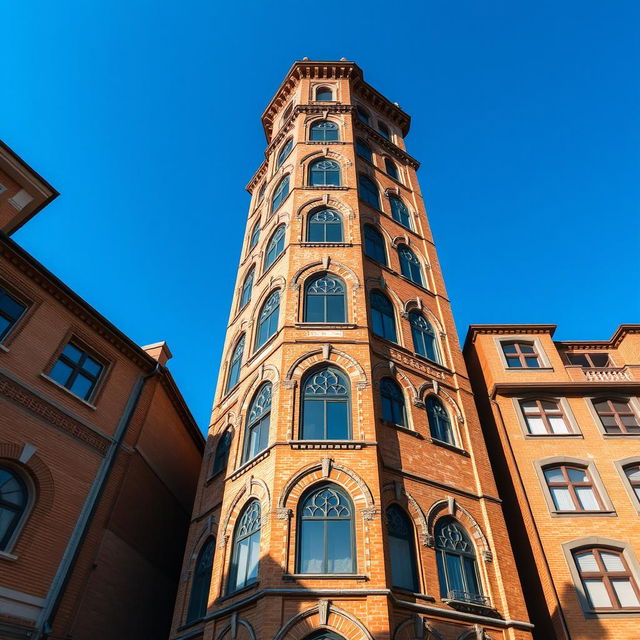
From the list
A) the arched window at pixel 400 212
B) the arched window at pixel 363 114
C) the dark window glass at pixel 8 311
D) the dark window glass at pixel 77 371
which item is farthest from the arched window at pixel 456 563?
the arched window at pixel 363 114

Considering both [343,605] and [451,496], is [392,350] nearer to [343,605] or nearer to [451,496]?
[451,496]

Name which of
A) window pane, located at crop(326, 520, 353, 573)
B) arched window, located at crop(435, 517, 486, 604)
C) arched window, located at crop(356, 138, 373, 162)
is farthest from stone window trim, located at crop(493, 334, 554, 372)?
window pane, located at crop(326, 520, 353, 573)

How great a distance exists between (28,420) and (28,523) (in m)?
2.59

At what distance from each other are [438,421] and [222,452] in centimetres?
713

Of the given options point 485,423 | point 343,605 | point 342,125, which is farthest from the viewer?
point 342,125

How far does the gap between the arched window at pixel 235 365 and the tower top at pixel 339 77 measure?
1783 cm

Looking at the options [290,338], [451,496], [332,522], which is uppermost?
[290,338]

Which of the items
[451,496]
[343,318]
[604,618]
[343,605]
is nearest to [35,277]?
[343,318]

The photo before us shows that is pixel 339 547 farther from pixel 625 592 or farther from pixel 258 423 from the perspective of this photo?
pixel 625 592

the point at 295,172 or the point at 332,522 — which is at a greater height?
the point at 295,172

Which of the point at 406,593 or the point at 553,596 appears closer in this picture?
the point at 406,593

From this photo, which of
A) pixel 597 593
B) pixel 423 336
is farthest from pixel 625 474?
pixel 423 336

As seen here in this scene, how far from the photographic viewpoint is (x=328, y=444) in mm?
13766

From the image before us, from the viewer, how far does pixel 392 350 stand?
1736 centimetres
